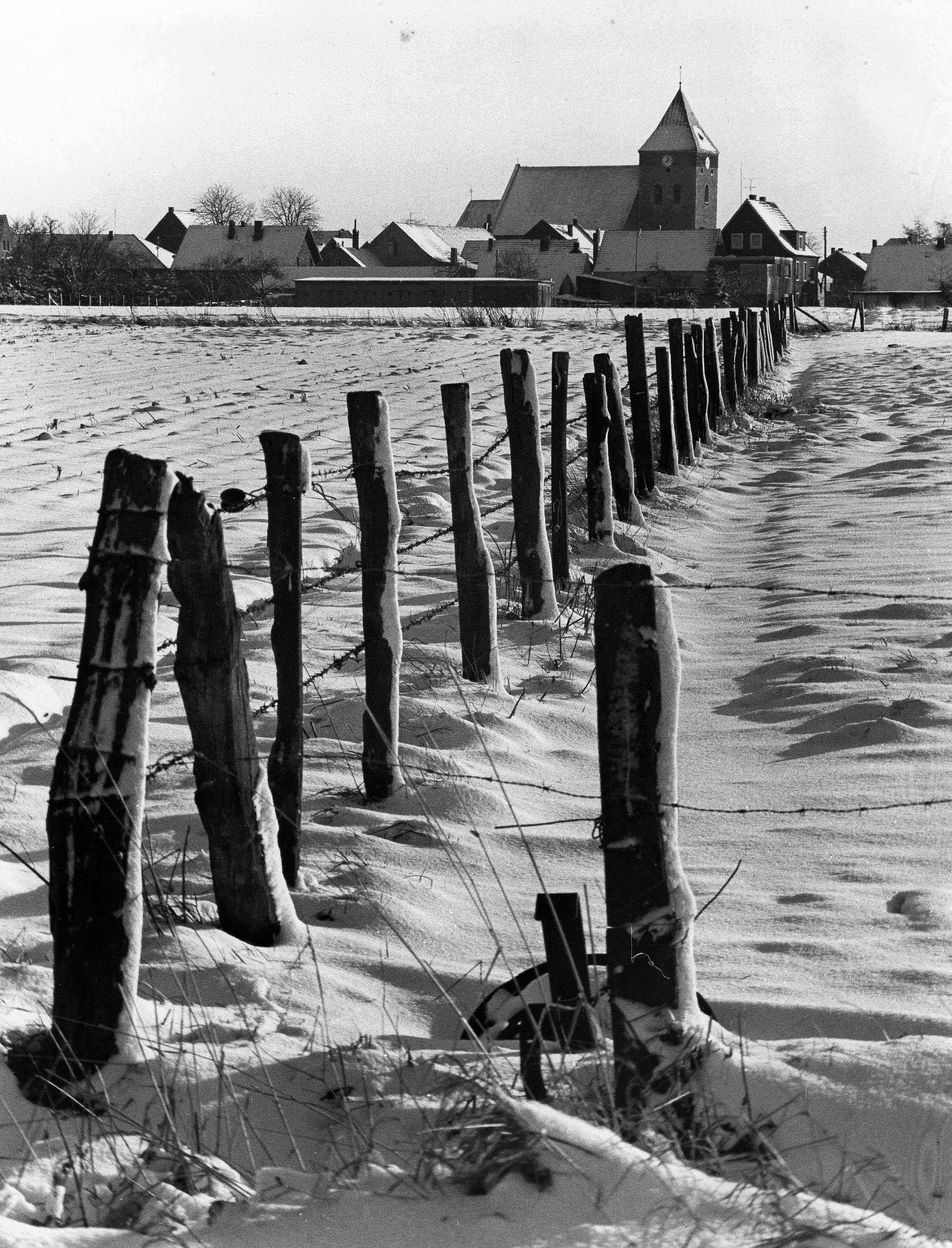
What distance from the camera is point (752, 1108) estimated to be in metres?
2.23

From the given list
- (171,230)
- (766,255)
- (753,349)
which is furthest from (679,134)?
(753,349)

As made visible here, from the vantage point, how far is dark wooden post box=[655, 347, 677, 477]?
32.8 feet

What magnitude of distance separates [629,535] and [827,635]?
2.34 meters

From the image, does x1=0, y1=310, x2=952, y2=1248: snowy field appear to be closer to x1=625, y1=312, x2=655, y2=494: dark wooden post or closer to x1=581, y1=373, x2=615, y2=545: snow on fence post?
x1=581, y1=373, x2=615, y2=545: snow on fence post

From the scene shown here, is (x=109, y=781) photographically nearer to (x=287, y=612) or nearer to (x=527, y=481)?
(x=287, y=612)

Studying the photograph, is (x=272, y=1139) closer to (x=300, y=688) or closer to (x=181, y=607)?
(x=181, y=607)

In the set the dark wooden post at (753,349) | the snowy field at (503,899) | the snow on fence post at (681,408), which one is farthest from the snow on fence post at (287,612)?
the dark wooden post at (753,349)

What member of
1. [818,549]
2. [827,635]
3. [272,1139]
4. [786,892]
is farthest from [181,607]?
[818,549]

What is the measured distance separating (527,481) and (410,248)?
7599 cm

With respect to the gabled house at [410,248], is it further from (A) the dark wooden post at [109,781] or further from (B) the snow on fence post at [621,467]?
(A) the dark wooden post at [109,781]

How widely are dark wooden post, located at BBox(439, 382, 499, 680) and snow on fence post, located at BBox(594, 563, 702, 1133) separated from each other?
254 cm

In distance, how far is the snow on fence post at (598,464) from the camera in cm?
701

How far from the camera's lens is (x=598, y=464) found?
23.5 ft

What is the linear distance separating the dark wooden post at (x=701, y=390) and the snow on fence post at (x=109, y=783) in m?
10.1
